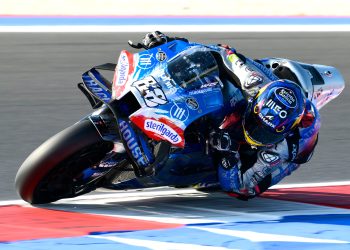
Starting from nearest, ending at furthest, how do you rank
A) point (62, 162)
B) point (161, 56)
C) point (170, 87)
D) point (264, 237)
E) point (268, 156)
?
point (264, 237)
point (170, 87)
point (62, 162)
point (161, 56)
point (268, 156)

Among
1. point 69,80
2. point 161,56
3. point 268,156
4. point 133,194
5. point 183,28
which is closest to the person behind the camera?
point 161,56

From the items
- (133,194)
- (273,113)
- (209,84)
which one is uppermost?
(209,84)

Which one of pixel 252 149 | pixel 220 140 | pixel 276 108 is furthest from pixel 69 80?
pixel 276 108

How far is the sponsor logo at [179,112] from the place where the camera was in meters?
5.06

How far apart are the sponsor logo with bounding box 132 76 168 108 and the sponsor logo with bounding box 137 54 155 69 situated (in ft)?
0.62

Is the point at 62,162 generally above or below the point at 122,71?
below

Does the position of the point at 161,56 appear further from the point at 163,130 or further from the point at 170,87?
the point at 163,130

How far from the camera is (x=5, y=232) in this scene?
4.89 m

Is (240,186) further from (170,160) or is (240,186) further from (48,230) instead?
(48,230)

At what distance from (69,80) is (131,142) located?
476 cm

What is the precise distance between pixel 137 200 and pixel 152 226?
863 millimetres

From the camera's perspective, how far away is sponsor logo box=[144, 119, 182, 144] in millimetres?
5039

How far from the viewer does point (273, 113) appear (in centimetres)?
513

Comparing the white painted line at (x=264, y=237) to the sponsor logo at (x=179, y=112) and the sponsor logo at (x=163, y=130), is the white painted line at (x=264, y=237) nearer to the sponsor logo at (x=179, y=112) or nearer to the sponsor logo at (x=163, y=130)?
the sponsor logo at (x=163, y=130)
